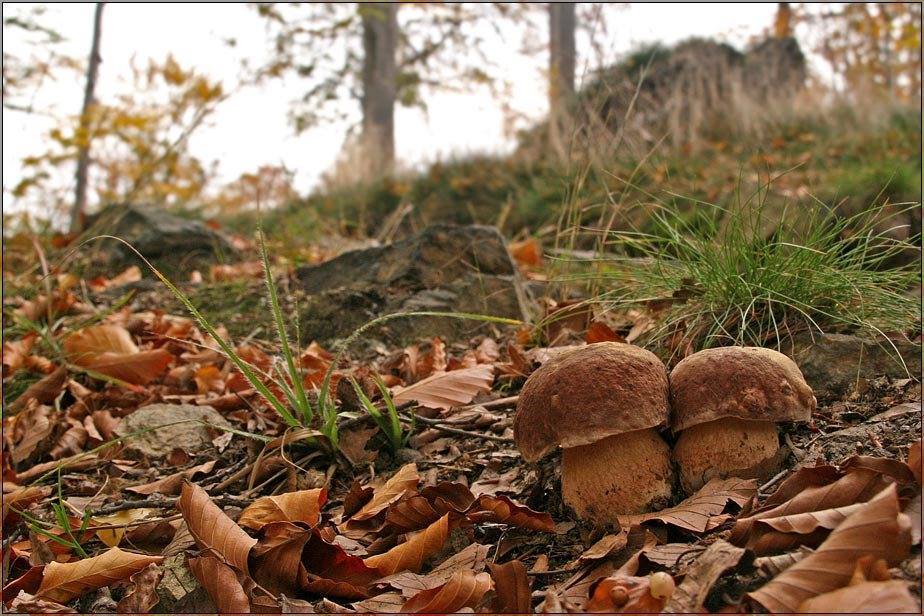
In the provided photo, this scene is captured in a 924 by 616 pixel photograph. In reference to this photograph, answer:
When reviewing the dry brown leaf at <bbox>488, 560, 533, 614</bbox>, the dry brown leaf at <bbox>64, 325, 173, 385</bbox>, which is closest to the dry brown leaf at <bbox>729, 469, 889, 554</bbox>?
the dry brown leaf at <bbox>488, 560, 533, 614</bbox>

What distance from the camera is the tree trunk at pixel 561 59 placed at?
10406mm

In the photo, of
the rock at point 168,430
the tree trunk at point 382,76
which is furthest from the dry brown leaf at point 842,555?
the tree trunk at point 382,76

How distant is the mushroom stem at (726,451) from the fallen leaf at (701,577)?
312 mm

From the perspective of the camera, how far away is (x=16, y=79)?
23.0 ft

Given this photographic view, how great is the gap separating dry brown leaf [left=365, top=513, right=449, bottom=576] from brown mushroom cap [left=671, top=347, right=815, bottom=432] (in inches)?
23.9

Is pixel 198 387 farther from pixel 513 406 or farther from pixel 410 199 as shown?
pixel 410 199

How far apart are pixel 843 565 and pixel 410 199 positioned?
8181 millimetres

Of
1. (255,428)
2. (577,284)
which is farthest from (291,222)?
(255,428)

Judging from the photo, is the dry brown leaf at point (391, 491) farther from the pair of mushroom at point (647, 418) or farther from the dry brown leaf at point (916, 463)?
the dry brown leaf at point (916, 463)

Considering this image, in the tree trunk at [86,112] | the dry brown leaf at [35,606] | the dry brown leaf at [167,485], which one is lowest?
the dry brown leaf at [35,606]

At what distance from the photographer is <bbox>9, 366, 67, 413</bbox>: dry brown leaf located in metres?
2.90

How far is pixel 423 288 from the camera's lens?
3508 mm

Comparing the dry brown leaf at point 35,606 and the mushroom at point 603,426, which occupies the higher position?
the mushroom at point 603,426

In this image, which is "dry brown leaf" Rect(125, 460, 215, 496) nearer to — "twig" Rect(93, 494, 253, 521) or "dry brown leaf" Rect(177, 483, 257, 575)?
"twig" Rect(93, 494, 253, 521)
